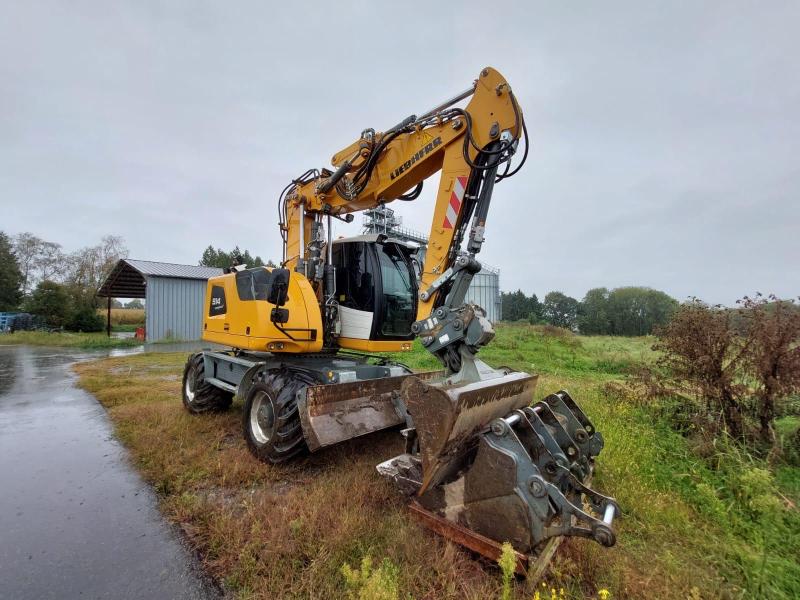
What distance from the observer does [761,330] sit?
417 centimetres

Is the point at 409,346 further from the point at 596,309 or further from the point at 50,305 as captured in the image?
the point at 596,309

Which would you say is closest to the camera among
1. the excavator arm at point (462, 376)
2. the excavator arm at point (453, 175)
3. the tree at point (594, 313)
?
the excavator arm at point (462, 376)

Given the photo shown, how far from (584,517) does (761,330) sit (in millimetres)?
3609

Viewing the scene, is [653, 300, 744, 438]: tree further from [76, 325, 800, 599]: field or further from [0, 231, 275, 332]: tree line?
[0, 231, 275, 332]: tree line

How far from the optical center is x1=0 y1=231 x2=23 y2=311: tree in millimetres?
30453

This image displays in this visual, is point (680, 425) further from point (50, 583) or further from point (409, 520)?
point (50, 583)

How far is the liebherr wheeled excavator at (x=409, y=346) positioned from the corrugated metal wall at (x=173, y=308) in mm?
15194

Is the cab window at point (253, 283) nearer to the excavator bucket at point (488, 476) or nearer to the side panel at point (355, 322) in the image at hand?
the side panel at point (355, 322)

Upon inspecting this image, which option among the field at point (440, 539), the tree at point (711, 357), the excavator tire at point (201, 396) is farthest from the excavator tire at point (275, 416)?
the tree at point (711, 357)

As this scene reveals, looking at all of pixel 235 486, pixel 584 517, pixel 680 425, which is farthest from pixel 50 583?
pixel 680 425

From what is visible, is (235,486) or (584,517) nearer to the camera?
(584,517)

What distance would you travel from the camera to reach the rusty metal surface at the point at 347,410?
3455 millimetres

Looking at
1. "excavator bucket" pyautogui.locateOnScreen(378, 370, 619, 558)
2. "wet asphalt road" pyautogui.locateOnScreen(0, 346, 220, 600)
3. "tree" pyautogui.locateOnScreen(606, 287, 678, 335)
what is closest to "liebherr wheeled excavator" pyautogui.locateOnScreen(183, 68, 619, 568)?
"excavator bucket" pyautogui.locateOnScreen(378, 370, 619, 558)

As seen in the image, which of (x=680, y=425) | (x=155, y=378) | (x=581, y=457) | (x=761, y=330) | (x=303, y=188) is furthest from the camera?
(x=155, y=378)
